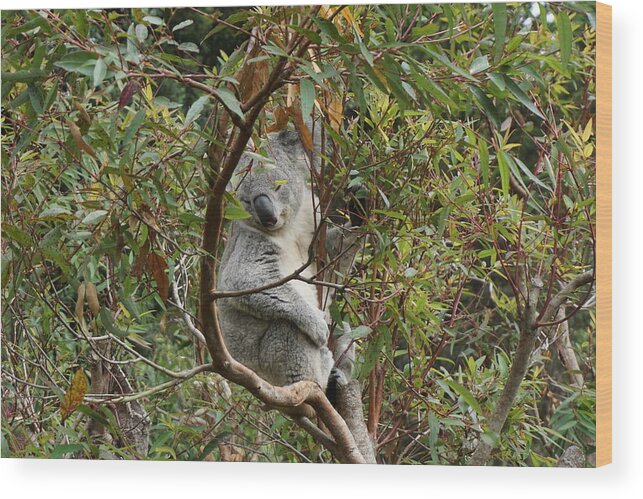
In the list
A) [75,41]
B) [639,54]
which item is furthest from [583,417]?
[75,41]

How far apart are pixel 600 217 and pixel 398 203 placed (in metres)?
0.70

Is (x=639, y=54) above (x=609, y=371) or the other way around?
above

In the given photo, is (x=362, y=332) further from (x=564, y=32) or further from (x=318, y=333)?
(x=564, y=32)

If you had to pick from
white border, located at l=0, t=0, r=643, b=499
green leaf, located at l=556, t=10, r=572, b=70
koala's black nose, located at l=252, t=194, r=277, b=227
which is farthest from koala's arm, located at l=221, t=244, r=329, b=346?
green leaf, located at l=556, t=10, r=572, b=70

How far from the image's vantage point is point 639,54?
3.21 metres

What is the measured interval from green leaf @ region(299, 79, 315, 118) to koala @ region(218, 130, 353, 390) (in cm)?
131

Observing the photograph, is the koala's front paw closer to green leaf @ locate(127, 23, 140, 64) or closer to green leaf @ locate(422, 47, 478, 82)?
green leaf @ locate(422, 47, 478, 82)

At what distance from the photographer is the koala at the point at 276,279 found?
3.68m

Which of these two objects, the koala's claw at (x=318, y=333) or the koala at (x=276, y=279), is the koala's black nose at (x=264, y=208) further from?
the koala's claw at (x=318, y=333)

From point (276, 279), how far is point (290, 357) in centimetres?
34

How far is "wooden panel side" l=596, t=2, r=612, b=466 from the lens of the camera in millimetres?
3176

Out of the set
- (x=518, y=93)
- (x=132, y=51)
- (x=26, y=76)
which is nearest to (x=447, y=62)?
(x=518, y=93)

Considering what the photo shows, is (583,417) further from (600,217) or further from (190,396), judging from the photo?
(190,396)

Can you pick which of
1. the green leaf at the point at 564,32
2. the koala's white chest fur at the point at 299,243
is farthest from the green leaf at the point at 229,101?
the koala's white chest fur at the point at 299,243
